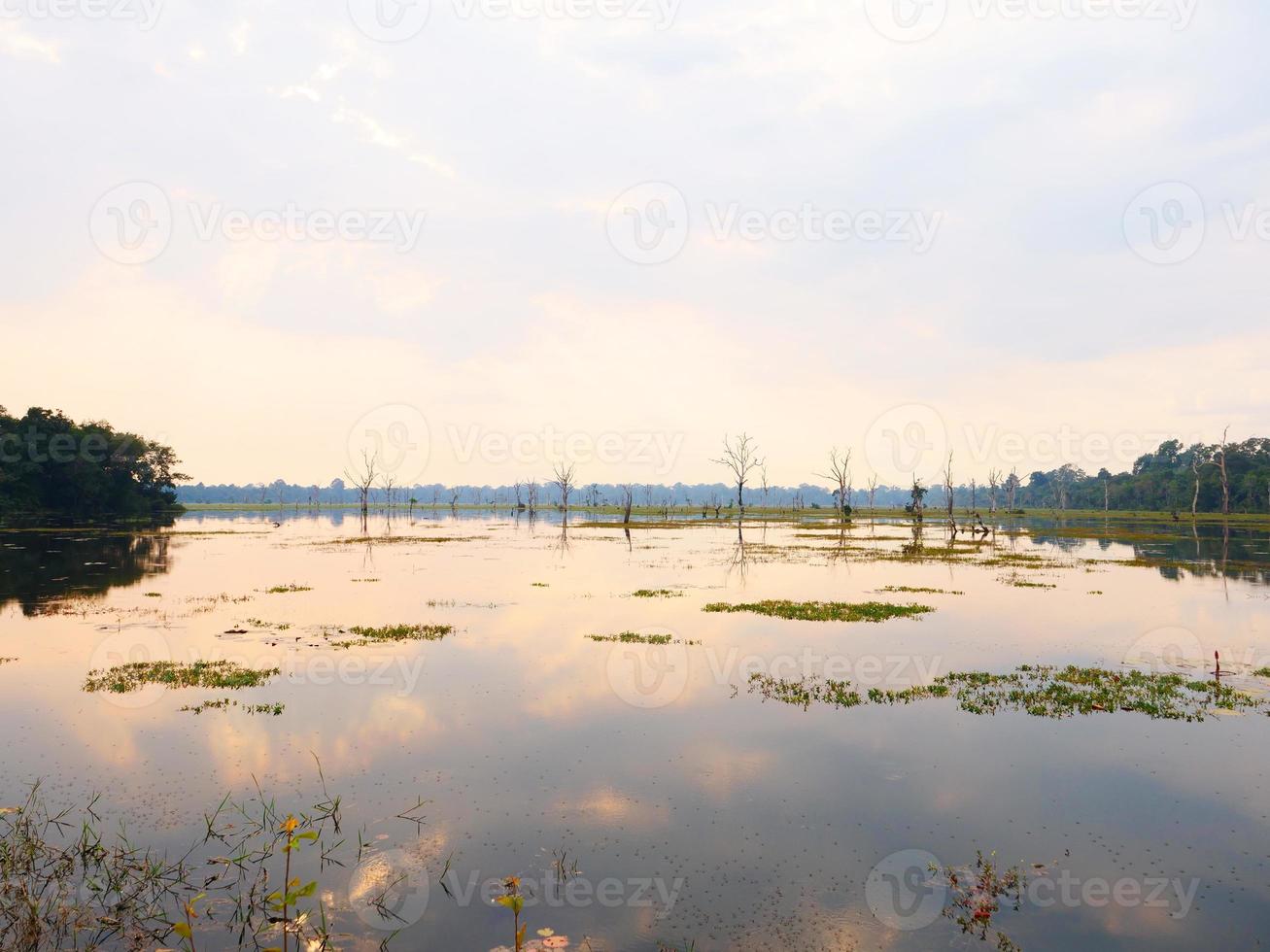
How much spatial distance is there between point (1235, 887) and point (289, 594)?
32390mm

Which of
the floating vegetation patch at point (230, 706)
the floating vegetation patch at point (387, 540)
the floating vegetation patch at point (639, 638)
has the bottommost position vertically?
the floating vegetation patch at point (387, 540)

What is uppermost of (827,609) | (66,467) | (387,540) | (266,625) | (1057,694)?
(66,467)

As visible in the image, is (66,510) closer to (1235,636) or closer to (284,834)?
(284,834)

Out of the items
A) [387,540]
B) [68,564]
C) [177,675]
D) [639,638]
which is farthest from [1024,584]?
[387,540]

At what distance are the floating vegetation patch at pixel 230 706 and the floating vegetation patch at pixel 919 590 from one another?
27.1 metres

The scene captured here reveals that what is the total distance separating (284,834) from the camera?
30.1ft
